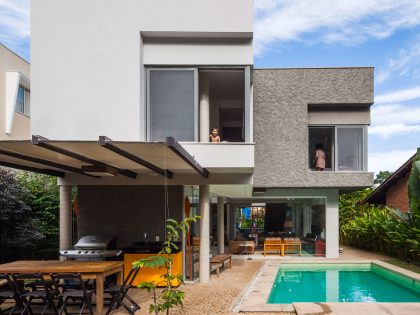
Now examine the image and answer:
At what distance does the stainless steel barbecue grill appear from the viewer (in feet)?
37.4

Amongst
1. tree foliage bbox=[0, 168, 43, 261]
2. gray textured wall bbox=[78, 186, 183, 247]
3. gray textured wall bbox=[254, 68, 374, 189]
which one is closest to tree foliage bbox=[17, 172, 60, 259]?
tree foliage bbox=[0, 168, 43, 261]

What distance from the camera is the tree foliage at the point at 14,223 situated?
15320 mm

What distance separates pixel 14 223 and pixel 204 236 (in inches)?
312

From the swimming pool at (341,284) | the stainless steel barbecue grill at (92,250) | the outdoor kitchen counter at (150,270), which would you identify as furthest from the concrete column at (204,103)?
the swimming pool at (341,284)

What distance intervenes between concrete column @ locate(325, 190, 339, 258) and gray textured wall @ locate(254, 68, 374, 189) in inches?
36.8

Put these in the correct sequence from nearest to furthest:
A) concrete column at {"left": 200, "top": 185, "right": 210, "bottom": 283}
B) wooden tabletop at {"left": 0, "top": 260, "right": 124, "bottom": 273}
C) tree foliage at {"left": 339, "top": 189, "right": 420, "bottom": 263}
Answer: wooden tabletop at {"left": 0, "top": 260, "right": 124, "bottom": 273} < concrete column at {"left": 200, "top": 185, "right": 210, "bottom": 283} < tree foliage at {"left": 339, "top": 189, "right": 420, "bottom": 263}

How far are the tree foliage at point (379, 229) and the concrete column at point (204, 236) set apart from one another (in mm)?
7865

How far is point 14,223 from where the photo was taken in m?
15.9

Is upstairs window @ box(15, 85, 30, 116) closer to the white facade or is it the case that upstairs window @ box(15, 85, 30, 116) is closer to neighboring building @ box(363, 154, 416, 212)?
the white facade

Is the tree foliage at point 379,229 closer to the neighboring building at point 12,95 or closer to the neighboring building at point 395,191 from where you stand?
the neighboring building at point 395,191

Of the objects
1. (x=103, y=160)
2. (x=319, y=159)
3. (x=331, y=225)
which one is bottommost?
(x=331, y=225)

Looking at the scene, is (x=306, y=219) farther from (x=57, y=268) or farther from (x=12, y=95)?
(x=12, y=95)

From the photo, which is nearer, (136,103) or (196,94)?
(136,103)

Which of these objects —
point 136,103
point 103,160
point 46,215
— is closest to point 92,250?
point 103,160
